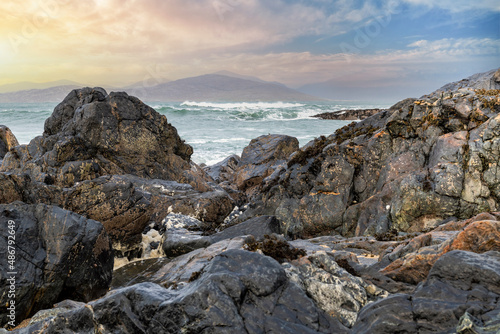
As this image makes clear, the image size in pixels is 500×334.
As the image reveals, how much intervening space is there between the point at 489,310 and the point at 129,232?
453 inches

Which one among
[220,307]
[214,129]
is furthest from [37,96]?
[220,307]

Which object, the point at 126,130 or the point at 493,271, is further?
the point at 126,130

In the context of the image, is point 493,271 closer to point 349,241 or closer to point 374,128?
point 349,241

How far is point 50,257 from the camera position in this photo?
8.01m

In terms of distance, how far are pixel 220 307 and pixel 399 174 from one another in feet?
32.2

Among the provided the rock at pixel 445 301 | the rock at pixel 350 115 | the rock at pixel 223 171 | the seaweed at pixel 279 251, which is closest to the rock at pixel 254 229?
the seaweed at pixel 279 251

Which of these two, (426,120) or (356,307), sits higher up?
(426,120)

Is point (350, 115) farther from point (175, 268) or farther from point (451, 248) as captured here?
point (451, 248)

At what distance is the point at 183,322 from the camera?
14.7 feet

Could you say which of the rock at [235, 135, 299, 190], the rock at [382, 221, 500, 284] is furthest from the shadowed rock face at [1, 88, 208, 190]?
the rock at [382, 221, 500, 284]

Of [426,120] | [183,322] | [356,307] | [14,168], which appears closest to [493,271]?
[356,307]

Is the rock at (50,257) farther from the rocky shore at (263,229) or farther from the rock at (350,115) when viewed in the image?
the rock at (350,115)

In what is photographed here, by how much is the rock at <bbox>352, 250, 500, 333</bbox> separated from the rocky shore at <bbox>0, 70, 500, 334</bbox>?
0.02m

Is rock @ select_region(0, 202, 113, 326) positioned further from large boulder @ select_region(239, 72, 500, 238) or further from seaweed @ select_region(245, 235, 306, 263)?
large boulder @ select_region(239, 72, 500, 238)
